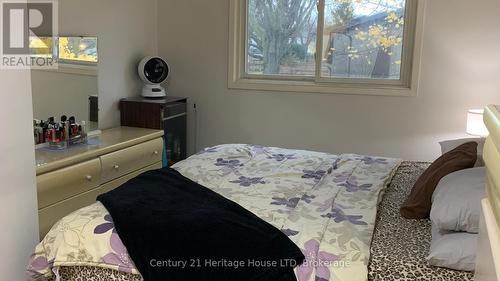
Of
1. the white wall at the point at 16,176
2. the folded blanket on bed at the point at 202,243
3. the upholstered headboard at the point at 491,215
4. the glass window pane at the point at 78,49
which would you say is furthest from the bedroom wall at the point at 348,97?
the upholstered headboard at the point at 491,215

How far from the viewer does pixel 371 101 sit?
397cm

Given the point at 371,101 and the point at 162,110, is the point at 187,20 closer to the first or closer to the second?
the point at 162,110

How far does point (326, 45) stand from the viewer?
4105 mm

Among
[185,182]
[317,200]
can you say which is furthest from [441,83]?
[185,182]

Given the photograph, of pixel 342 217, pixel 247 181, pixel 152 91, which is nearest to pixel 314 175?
pixel 247 181

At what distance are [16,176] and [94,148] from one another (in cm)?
128

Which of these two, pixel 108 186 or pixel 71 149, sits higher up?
pixel 71 149

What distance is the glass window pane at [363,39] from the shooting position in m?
3.93

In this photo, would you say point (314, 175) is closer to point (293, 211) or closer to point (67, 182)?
point (293, 211)

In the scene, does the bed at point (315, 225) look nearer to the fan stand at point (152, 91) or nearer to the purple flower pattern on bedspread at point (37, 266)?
the purple flower pattern on bedspread at point (37, 266)

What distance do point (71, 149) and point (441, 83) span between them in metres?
2.74

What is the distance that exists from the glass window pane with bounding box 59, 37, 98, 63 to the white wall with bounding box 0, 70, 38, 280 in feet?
4.93

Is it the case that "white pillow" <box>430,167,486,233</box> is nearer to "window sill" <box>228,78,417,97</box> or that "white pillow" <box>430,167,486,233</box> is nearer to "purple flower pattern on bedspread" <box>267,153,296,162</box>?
"purple flower pattern on bedspread" <box>267,153,296,162</box>

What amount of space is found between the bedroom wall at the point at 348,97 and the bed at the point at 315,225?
1268mm
